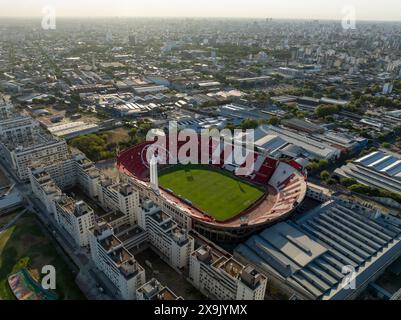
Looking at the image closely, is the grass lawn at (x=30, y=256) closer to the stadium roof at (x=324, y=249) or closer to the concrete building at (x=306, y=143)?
the stadium roof at (x=324, y=249)

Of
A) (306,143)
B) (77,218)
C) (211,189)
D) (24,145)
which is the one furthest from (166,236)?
(306,143)

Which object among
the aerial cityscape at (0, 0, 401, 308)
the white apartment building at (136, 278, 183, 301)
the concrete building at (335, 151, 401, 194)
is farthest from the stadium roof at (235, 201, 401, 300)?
the concrete building at (335, 151, 401, 194)

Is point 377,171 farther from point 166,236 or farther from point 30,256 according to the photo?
point 30,256

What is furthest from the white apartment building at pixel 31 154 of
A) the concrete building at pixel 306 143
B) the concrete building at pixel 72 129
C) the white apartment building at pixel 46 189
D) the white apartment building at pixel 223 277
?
the concrete building at pixel 306 143

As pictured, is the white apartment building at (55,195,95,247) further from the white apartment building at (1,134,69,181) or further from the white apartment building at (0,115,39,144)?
the white apartment building at (0,115,39,144)
